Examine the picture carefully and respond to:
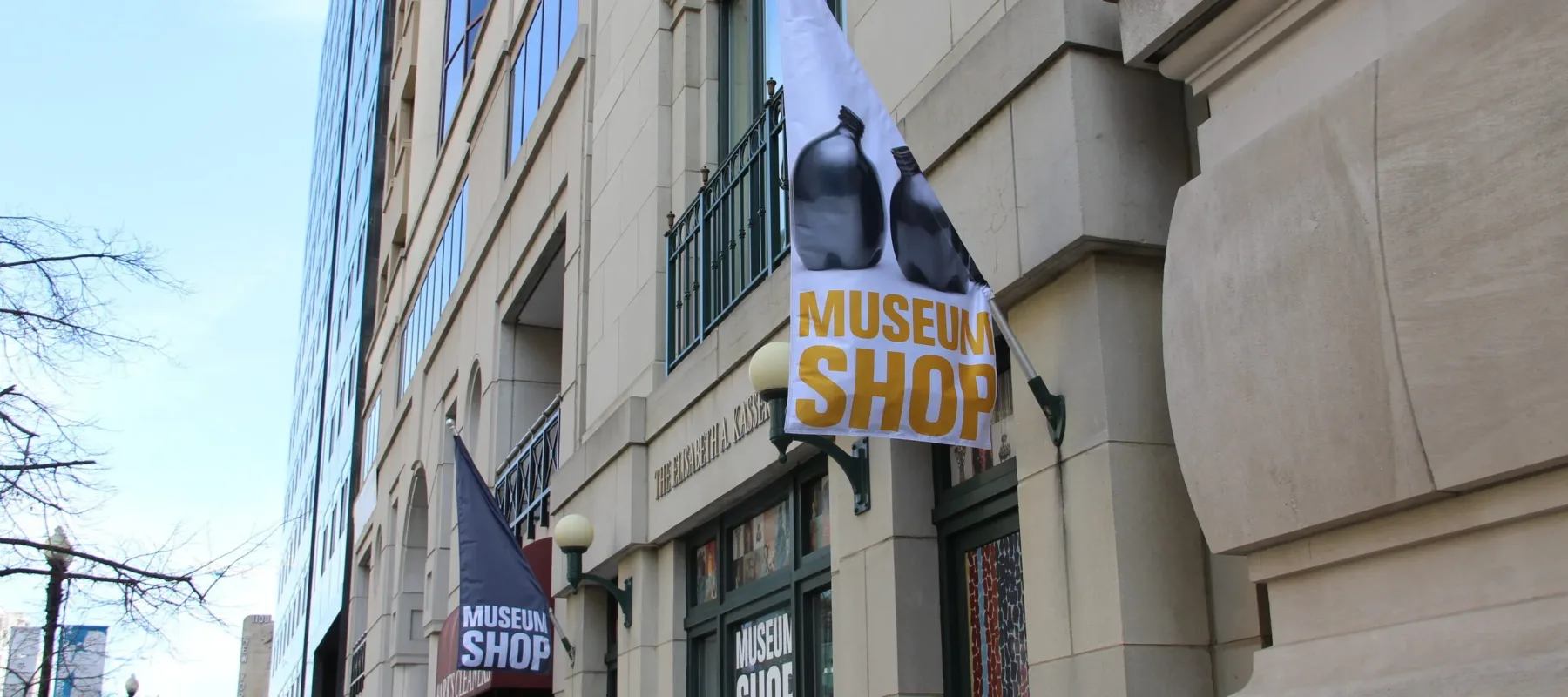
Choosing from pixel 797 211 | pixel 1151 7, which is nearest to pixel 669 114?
pixel 797 211

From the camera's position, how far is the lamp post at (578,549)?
40.8ft

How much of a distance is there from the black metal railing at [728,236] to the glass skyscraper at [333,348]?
31.2 metres

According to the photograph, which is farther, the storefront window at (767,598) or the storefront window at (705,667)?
the storefront window at (705,667)

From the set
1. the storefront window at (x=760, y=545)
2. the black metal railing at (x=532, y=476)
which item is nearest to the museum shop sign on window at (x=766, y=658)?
the storefront window at (x=760, y=545)

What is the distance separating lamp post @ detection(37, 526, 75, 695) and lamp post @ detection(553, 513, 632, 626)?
12.5 feet

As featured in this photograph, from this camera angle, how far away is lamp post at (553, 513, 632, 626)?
12.4 meters

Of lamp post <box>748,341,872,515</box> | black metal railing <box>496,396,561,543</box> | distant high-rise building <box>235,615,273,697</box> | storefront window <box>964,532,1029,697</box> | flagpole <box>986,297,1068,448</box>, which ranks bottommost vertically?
storefront window <box>964,532,1029,697</box>

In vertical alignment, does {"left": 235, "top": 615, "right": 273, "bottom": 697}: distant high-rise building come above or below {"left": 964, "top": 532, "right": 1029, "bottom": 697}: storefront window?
above

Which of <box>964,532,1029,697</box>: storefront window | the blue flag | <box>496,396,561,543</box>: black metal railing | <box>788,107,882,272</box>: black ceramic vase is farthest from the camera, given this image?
<box>496,396,561,543</box>: black metal railing

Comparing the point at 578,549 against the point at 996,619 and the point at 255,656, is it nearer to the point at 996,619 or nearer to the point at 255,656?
the point at 996,619

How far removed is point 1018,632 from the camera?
7.01 m

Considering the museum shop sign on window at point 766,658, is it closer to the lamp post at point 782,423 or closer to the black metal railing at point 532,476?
the lamp post at point 782,423

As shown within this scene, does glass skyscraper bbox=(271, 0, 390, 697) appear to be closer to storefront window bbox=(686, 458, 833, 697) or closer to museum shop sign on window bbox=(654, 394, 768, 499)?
museum shop sign on window bbox=(654, 394, 768, 499)

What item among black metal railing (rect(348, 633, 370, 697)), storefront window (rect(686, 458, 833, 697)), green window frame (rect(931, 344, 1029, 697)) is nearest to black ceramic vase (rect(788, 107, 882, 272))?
green window frame (rect(931, 344, 1029, 697))
